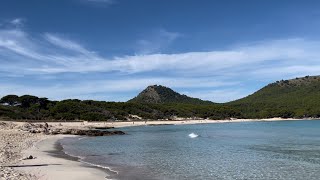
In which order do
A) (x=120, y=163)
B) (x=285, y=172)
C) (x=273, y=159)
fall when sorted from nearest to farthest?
(x=285, y=172), (x=120, y=163), (x=273, y=159)

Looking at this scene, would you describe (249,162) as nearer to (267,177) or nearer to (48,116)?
(267,177)

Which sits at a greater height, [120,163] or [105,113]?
[105,113]

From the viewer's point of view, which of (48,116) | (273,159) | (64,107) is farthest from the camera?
(64,107)

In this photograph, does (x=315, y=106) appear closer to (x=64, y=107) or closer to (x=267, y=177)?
(x=64, y=107)

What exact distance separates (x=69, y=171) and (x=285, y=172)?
12407mm

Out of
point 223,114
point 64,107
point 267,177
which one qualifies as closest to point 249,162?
point 267,177

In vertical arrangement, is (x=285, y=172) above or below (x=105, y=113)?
below

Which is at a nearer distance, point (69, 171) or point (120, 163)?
point (69, 171)

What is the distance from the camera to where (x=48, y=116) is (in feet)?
359

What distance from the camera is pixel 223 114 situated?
552 feet

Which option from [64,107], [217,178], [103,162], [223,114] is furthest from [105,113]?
[217,178]

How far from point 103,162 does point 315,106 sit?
170 meters

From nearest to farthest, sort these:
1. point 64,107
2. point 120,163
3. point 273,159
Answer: point 120,163
point 273,159
point 64,107

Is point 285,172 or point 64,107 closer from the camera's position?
point 285,172
